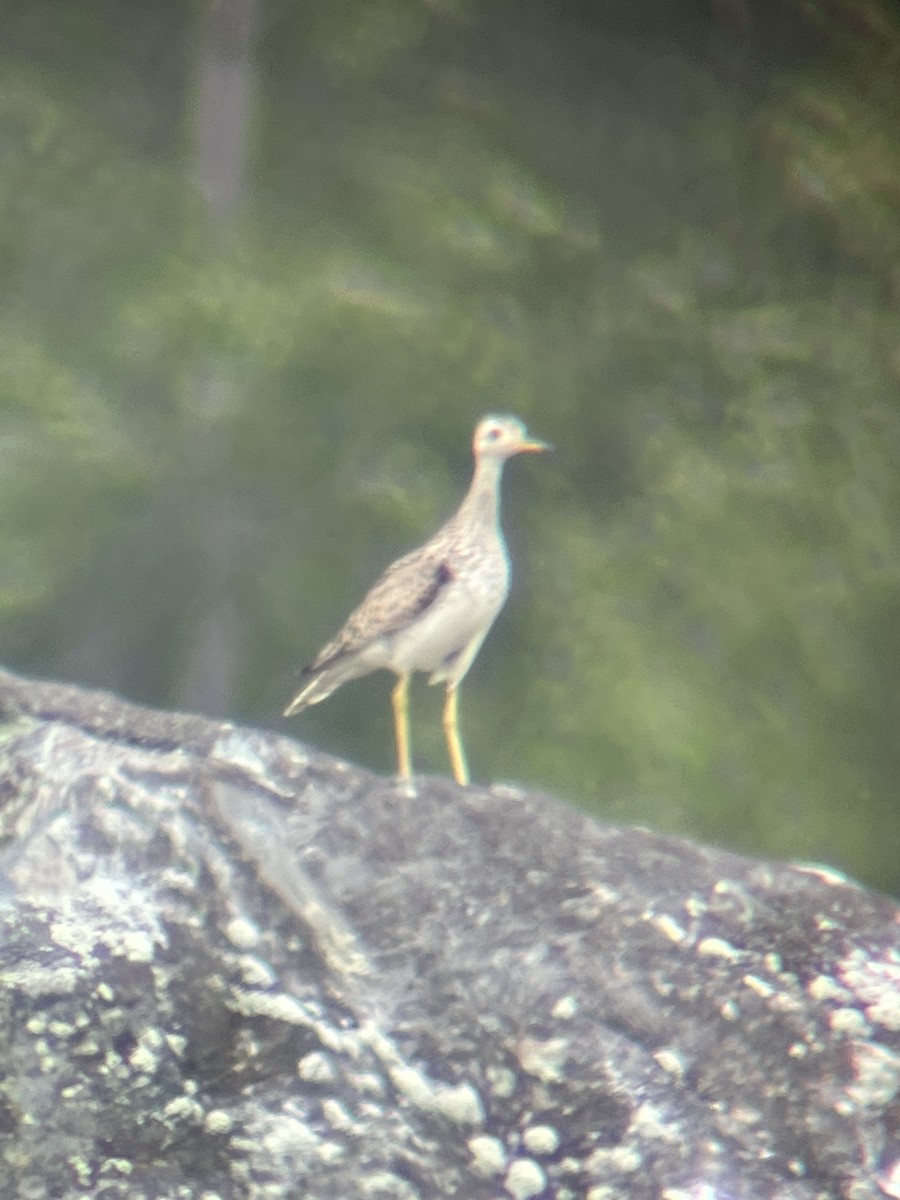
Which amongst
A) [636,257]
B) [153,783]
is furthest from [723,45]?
[153,783]

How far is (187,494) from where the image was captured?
7.50ft

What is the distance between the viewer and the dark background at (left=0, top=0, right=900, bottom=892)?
2.23 meters

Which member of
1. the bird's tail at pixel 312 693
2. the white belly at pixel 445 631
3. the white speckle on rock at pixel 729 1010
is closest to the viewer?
the white speckle on rock at pixel 729 1010

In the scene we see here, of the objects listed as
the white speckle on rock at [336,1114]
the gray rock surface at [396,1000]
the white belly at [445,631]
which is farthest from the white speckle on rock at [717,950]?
the white belly at [445,631]

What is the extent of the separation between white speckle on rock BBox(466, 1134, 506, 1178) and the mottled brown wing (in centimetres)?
90

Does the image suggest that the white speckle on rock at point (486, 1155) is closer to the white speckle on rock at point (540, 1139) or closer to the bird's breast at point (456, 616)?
the white speckle on rock at point (540, 1139)

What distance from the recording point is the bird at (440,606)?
2.02 m

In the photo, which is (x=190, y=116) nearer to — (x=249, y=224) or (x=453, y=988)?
(x=249, y=224)

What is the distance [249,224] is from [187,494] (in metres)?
0.49

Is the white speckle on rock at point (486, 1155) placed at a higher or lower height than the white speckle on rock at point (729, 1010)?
lower

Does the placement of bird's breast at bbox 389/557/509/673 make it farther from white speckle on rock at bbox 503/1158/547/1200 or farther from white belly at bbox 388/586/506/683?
white speckle on rock at bbox 503/1158/547/1200

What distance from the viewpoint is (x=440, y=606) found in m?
2.01

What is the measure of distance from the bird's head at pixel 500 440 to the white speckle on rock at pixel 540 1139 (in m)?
1.16

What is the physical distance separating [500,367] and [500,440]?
29cm
